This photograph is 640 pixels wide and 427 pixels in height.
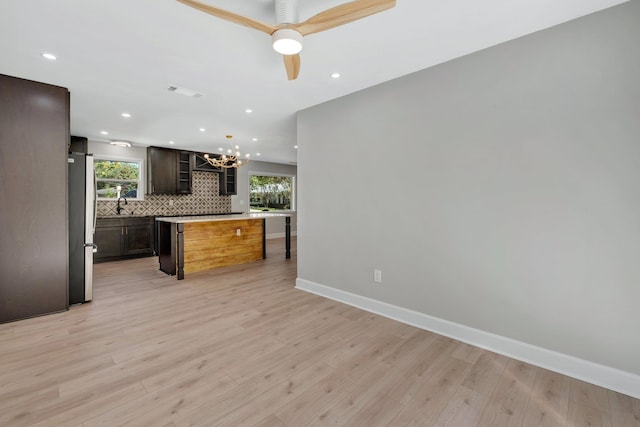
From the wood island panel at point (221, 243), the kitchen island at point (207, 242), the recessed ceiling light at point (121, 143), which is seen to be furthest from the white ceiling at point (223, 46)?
the recessed ceiling light at point (121, 143)

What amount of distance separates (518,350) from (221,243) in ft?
15.3

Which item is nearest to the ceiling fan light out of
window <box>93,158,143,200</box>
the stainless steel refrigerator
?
the stainless steel refrigerator

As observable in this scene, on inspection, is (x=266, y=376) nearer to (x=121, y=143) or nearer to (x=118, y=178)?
(x=121, y=143)

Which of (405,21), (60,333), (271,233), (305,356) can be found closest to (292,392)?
(305,356)

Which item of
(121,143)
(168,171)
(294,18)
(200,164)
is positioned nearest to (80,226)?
(121,143)

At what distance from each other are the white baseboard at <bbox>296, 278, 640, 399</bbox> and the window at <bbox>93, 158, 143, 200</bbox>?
6.07 meters

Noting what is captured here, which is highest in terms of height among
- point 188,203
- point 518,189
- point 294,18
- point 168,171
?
point 294,18

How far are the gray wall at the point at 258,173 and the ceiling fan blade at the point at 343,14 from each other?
21.2ft

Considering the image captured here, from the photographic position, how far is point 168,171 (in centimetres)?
684

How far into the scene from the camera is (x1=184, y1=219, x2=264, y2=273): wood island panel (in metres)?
4.88

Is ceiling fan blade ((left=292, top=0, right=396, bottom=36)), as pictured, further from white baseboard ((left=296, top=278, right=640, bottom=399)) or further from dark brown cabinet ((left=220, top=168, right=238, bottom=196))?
dark brown cabinet ((left=220, top=168, right=238, bottom=196))

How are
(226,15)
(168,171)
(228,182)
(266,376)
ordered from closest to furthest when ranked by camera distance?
(226,15)
(266,376)
(168,171)
(228,182)

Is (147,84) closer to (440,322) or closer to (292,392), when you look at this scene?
(292,392)

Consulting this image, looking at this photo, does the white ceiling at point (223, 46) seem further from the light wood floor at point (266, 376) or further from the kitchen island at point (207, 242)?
the light wood floor at point (266, 376)
